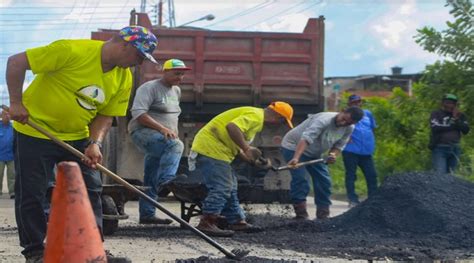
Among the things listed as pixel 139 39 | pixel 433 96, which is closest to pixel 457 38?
pixel 433 96

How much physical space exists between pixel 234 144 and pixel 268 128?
4.25 meters

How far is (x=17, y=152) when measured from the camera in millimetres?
6348

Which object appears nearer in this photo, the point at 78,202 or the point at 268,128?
the point at 78,202

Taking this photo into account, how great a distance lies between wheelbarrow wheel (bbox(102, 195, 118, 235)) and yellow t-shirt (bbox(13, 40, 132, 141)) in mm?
2379

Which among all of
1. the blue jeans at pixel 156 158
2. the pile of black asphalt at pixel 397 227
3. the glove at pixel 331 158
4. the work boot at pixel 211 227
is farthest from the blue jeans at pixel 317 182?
the work boot at pixel 211 227

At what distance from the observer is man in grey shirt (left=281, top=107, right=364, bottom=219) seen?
36.3ft

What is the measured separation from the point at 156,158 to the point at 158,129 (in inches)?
17.6

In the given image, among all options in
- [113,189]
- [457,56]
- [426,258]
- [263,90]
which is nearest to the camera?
[426,258]

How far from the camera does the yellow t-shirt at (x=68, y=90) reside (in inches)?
245

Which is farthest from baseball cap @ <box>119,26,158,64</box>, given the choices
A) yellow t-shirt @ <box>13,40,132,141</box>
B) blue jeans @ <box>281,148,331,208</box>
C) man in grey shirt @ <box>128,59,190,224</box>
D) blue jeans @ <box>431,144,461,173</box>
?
blue jeans @ <box>431,144,461,173</box>

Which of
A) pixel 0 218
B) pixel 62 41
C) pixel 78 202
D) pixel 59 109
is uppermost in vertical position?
pixel 62 41

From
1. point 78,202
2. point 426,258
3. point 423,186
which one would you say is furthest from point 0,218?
point 78,202

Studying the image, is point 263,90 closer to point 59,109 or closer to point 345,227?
point 345,227

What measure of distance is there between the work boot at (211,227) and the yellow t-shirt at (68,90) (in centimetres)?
295
